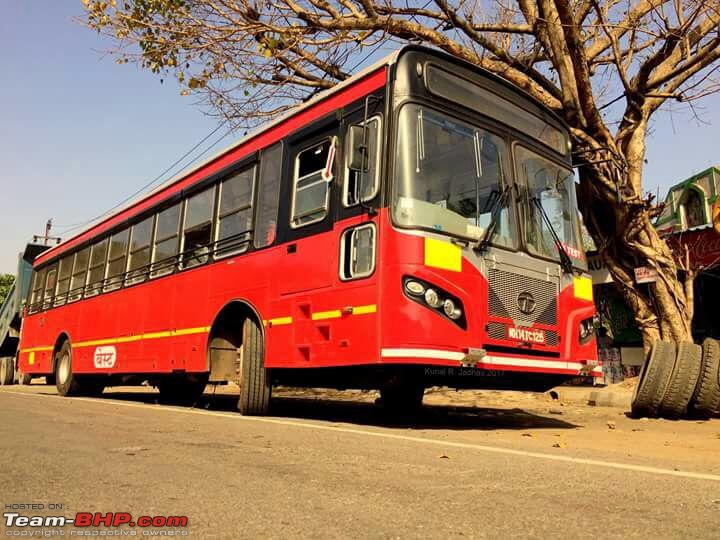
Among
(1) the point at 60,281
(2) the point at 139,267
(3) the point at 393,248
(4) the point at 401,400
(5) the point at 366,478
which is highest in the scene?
(1) the point at 60,281

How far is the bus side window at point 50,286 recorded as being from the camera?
14.2 meters

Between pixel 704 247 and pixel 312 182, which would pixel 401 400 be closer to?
pixel 312 182

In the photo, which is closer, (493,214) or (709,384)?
(493,214)

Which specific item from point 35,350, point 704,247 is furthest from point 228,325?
point 704,247

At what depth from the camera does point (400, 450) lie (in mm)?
4570

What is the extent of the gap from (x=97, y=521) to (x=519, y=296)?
476 centimetres

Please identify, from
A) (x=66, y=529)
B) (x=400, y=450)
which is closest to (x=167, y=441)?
(x=400, y=450)

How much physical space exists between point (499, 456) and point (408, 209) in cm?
241

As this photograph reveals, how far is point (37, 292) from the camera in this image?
1538 centimetres

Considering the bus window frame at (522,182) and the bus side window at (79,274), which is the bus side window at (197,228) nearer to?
the bus window frame at (522,182)

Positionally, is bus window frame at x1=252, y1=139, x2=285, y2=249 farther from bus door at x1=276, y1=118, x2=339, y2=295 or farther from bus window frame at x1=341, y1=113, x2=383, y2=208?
bus window frame at x1=341, y1=113, x2=383, y2=208

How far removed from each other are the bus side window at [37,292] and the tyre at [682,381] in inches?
520

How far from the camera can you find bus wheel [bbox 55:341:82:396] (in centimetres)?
1230

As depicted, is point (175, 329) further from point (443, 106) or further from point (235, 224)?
point (443, 106)
